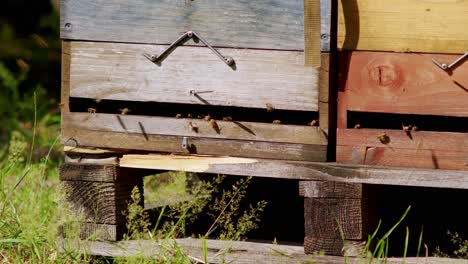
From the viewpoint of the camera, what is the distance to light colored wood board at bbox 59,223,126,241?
11.1ft

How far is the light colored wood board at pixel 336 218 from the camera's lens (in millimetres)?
3080

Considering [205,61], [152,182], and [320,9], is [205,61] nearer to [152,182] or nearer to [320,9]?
[320,9]

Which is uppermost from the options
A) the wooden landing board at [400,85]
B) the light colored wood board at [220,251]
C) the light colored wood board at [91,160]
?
the wooden landing board at [400,85]

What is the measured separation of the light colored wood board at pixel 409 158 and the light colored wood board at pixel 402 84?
0.46ft

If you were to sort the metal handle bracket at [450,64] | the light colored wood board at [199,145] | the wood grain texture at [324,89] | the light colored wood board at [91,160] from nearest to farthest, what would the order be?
the metal handle bracket at [450,64] < the wood grain texture at [324,89] < the light colored wood board at [199,145] < the light colored wood board at [91,160]

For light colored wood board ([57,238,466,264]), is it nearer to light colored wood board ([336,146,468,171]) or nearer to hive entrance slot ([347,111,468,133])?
light colored wood board ([336,146,468,171])

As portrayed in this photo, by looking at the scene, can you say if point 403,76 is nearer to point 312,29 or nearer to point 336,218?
point 312,29

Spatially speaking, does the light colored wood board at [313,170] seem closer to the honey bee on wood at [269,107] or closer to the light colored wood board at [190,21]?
the honey bee on wood at [269,107]

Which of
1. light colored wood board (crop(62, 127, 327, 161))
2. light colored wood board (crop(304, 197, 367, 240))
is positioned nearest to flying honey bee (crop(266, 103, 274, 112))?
light colored wood board (crop(62, 127, 327, 161))

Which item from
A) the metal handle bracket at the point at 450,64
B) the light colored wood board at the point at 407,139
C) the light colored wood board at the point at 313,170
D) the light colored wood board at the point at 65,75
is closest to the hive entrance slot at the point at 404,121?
the light colored wood board at the point at 407,139

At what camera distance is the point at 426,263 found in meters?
3.02

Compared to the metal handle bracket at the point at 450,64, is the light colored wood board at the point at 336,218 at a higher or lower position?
lower

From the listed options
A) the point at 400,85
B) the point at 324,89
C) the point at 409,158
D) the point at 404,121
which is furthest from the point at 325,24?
the point at 404,121

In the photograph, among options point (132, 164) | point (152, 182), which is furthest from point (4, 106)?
point (132, 164)
